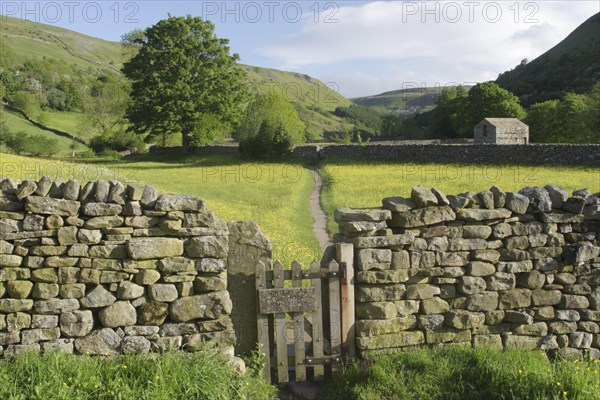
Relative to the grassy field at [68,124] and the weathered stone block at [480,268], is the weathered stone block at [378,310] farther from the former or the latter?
the grassy field at [68,124]

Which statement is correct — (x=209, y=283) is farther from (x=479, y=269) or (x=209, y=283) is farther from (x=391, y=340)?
(x=479, y=269)

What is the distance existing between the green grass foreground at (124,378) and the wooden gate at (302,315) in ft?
2.23

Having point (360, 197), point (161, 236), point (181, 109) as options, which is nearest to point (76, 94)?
point (181, 109)

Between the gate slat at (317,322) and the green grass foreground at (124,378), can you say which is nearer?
the green grass foreground at (124,378)

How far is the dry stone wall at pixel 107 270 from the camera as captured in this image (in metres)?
6.36

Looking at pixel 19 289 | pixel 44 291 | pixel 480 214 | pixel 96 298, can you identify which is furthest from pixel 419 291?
pixel 19 289

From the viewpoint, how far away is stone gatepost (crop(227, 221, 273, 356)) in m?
7.01

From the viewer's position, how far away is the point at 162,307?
662cm

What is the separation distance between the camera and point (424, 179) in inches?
1283

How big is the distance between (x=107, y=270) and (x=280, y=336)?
2484 millimetres

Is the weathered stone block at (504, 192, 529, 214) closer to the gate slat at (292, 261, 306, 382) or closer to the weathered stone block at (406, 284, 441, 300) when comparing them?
the weathered stone block at (406, 284, 441, 300)

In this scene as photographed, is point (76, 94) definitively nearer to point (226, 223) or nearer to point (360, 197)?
point (360, 197)

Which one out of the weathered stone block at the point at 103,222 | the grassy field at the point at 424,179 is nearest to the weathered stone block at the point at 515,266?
the weathered stone block at the point at 103,222

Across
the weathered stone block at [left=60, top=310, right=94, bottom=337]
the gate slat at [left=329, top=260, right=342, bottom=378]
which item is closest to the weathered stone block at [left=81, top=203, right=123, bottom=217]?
the weathered stone block at [left=60, top=310, right=94, bottom=337]
